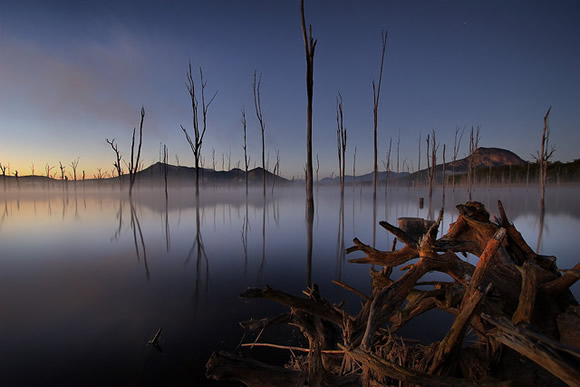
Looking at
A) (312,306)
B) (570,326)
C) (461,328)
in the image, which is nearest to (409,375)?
(461,328)

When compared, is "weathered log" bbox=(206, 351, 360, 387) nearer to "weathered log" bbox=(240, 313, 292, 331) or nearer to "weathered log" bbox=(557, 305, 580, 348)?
"weathered log" bbox=(240, 313, 292, 331)

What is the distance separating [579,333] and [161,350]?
9.79 feet

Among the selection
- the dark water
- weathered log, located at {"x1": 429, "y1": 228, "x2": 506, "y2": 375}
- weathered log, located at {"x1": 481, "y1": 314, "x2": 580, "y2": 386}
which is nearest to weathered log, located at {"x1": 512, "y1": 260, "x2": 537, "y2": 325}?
weathered log, located at {"x1": 429, "y1": 228, "x2": 506, "y2": 375}

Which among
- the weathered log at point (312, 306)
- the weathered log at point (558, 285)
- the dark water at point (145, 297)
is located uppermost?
the weathered log at point (558, 285)

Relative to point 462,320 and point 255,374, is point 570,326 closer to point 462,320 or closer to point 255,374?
point 462,320

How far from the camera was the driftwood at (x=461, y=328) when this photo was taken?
3.33 feet

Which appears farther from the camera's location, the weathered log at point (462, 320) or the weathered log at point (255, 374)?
the weathered log at point (255, 374)

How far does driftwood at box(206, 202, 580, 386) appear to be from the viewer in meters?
1.01

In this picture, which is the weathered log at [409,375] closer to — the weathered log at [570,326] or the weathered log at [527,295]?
the weathered log at [527,295]

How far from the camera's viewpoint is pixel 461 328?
3.69 ft

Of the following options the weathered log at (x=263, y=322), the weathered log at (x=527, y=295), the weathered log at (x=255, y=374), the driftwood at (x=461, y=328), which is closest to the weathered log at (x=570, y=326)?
the driftwood at (x=461, y=328)

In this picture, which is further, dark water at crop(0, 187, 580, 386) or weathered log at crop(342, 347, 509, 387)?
dark water at crop(0, 187, 580, 386)

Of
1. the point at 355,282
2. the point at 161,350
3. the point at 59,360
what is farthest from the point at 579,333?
the point at 59,360

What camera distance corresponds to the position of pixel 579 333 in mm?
1170
